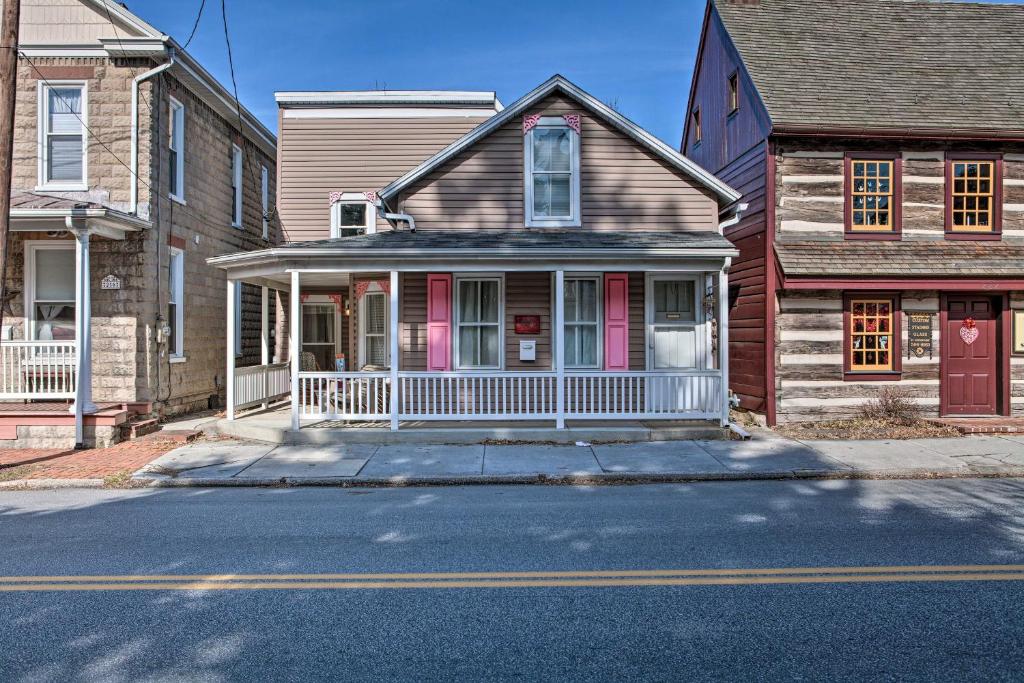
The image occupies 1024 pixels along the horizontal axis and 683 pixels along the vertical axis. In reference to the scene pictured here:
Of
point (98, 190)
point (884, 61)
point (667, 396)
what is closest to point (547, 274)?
point (667, 396)

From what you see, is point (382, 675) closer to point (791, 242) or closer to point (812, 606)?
point (812, 606)

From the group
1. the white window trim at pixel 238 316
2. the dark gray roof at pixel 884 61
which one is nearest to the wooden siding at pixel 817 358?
the dark gray roof at pixel 884 61

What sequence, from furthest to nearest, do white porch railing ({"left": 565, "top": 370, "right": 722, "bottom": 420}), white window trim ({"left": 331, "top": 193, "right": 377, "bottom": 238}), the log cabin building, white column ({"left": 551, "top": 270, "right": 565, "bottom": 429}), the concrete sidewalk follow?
white window trim ({"left": 331, "top": 193, "right": 377, "bottom": 238}) → the log cabin building → white porch railing ({"left": 565, "top": 370, "right": 722, "bottom": 420}) → white column ({"left": 551, "top": 270, "right": 565, "bottom": 429}) → the concrete sidewalk

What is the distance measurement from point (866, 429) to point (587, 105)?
7.73m

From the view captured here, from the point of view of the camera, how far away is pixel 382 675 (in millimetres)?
3682

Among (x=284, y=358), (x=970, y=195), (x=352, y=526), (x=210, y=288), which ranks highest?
(x=970, y=195)

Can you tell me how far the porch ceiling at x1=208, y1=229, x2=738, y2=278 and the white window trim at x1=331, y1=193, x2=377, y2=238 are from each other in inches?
188

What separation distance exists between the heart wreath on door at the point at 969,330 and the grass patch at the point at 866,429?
6.00 ft

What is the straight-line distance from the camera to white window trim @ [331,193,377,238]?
1659 centimetres

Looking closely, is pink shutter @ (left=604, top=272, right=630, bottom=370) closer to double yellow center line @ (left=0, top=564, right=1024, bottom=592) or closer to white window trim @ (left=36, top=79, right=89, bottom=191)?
double yellow center line @ (left=0, top=564, right=1024, bottom=592)

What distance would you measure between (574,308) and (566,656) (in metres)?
9.46

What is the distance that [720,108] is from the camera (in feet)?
53.5

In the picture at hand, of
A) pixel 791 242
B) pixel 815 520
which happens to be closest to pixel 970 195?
pixel 791 242

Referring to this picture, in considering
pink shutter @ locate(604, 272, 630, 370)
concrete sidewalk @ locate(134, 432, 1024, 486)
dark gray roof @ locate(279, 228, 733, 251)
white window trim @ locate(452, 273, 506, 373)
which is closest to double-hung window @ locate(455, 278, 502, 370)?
white window trim @ locate(452, 273, 506, 373)
